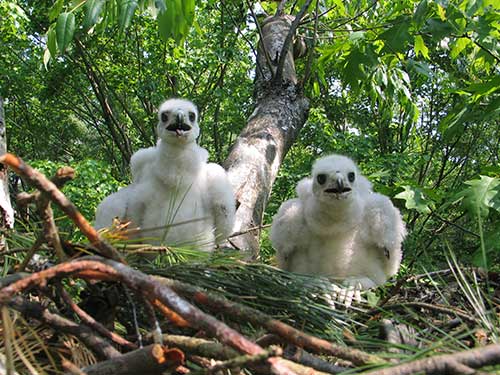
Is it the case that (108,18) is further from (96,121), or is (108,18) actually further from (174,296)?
(96,121)

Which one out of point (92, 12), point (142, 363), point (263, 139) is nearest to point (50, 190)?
point (142, 363)

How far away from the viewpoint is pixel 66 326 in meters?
1.43

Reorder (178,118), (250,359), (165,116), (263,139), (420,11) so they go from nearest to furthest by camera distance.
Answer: (250,359) → (420,11) → (178,118) → (165,116) → (263,139)

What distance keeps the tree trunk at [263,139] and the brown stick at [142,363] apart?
2790 mm

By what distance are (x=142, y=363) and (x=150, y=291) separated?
169 millimetres

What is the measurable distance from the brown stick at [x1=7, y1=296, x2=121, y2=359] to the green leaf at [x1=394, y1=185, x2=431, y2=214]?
2737 millimetres

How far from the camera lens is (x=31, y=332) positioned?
145 cm

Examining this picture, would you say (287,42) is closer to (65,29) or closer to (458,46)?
(458,46)

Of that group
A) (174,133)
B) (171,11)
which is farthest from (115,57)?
(171,11)

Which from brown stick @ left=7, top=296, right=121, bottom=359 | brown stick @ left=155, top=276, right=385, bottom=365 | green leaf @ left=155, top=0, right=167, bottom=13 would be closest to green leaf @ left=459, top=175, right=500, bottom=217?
brown stick @ left=155, top=276, right=385, bottom=365

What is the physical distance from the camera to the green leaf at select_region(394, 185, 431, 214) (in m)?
3.70

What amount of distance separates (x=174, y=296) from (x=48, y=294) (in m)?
0.45

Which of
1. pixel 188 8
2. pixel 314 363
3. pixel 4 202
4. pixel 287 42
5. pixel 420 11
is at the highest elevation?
pixel 287 42

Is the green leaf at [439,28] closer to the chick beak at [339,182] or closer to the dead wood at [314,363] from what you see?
the chick beak at [339,182]
